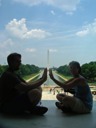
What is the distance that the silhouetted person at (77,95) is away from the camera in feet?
19.0

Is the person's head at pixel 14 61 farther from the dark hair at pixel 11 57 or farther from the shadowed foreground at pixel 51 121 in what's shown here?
the shadowed foreground at pixel 51 121

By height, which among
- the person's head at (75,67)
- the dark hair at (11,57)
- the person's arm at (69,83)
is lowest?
the person's arm at (69,83)

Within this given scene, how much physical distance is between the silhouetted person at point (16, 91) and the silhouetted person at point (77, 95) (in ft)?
1.55

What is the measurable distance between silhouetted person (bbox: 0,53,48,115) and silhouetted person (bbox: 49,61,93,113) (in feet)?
1.55

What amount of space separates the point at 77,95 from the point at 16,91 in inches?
42.1

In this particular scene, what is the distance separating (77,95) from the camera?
6.04 m

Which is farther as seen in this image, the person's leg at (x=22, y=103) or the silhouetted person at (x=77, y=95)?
the silhouetted person at (x=77, y=95)

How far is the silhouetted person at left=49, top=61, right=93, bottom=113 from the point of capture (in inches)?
229

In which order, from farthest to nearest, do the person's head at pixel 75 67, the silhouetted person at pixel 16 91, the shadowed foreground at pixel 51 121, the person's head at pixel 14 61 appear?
1. the person's head at pixel 75 67
2. the person's head at pixel 14 61
3. the silhouetted person at pixel 16 91
4. the shadowed foreground at pixel 51 121

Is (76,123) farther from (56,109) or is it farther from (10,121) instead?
(56,109)

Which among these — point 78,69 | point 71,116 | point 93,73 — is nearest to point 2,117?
point 71,116

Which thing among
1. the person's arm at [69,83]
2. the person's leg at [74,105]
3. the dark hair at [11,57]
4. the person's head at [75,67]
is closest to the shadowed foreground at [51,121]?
the person's leg at [74,105]

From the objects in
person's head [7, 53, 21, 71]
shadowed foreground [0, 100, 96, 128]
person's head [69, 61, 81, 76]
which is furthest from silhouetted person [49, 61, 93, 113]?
person's head [7, 53, 21, 71]

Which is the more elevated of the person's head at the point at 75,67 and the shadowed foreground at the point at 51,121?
the person's head at the point at 75,67
